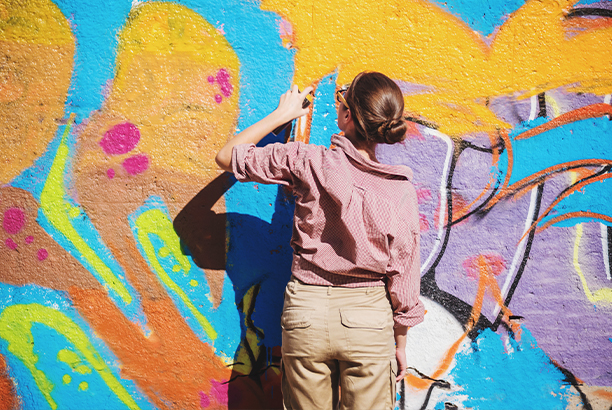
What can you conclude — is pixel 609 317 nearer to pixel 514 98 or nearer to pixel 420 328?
pixel 420 328

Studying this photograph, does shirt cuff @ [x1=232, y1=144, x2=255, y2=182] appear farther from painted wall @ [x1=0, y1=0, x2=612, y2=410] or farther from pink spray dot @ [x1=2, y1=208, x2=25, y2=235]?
pink spray dot @ [x1=2, y1=208, x2=25, y2=235]

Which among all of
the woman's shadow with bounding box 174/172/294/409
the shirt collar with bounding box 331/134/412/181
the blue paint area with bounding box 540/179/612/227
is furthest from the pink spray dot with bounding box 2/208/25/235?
the blue paint area with bounding box 540/179/612/227

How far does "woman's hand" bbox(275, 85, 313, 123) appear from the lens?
5.69 ft

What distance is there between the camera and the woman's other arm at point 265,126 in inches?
63.0

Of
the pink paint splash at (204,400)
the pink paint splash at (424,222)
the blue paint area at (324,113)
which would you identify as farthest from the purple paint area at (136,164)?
the pink paint splash at (424,222)

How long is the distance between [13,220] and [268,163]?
1.44m

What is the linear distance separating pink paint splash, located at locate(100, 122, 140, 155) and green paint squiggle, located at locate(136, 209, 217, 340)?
13.3 inches

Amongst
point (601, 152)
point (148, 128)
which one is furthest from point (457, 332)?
point (148, 128)

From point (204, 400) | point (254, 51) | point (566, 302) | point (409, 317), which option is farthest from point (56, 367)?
point (566, 302)

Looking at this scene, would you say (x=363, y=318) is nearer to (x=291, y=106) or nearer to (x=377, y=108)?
(x=377, y=108)

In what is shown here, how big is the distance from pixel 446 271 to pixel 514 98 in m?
0.93

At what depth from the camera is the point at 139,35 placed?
2014mm

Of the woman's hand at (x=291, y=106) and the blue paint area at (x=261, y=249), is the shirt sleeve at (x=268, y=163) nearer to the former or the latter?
the woman's hand at (x=291, y=106)

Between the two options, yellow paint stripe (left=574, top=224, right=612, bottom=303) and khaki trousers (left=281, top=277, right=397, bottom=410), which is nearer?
khaki trousers (left=281, top=277, right=397, bottom=410)
